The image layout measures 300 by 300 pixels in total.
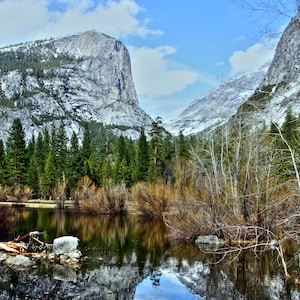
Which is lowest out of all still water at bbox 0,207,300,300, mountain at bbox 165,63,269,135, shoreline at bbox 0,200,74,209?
still water at bbox 0,207,300,300

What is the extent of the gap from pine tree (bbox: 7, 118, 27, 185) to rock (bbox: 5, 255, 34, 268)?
45413 mm

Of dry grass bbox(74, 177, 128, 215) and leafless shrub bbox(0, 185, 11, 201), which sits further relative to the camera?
leafless shrub bbox(0, 185, 11, 201)

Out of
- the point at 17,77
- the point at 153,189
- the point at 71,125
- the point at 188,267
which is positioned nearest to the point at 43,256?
the point at 188,267

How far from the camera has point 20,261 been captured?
16.4 m

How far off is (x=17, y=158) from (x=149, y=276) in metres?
51.6

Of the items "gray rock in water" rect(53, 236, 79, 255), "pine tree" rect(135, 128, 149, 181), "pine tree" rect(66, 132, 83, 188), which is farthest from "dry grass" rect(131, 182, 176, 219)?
"pine tree" rect(66, 132, 83, 188)

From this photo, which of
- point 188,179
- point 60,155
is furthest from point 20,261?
point 60,155

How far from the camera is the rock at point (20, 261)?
16250 mm

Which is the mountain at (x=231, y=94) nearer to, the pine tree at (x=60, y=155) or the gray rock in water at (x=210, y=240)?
the gray rock in water at (x=210, y=240)

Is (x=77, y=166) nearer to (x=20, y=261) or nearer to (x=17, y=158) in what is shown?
(x=17, y=158)

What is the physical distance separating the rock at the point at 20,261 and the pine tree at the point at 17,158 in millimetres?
45413

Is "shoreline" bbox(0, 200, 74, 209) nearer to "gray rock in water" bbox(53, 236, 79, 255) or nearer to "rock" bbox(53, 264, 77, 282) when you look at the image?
"gray rock in water" bbox(53, 236, 79, 255)

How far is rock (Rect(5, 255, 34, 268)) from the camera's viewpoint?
53.3 ft

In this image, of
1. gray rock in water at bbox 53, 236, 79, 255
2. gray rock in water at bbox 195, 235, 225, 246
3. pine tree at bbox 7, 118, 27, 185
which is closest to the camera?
gray rock in water at bbox 53, 236, 79, 255
